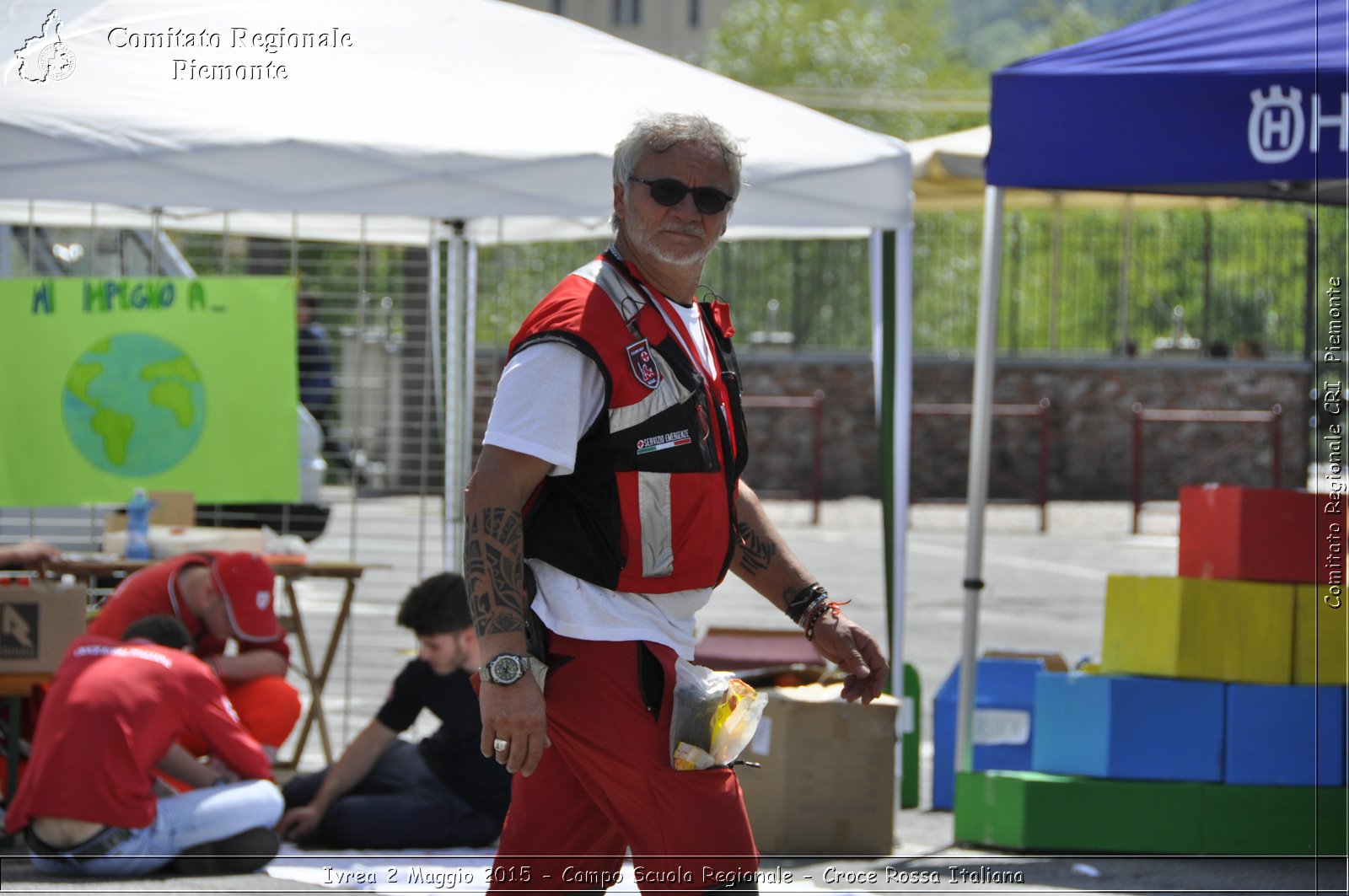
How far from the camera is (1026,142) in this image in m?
5.07

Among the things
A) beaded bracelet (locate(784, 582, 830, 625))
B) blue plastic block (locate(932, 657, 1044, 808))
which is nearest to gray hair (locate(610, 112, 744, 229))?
beaded bracelet (locate(784, 582, 830, 625))

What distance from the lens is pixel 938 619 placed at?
1127 cm

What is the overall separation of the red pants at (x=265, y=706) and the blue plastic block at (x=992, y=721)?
244cm

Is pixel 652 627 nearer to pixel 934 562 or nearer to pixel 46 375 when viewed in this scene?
pixel 46 375

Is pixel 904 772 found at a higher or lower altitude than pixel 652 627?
lower

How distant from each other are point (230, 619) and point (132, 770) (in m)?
1.23

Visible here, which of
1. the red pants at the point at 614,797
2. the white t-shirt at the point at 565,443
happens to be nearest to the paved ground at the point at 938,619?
the red pants at the point at 614,797

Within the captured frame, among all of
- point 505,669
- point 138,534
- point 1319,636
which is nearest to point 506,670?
point 505,669

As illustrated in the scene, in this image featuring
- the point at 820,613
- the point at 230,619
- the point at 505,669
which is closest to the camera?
the point at 505,669

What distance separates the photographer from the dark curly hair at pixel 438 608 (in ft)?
17.2

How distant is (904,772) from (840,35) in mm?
32414

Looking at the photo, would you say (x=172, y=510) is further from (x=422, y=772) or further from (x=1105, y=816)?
(x=1105, y=816)

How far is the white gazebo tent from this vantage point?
5.10 metres

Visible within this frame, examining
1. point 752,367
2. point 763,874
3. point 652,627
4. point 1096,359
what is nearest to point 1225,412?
point 1096,359
